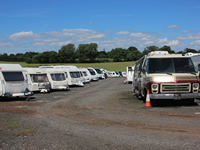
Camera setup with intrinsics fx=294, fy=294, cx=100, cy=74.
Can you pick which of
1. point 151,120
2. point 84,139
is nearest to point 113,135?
point 84,139

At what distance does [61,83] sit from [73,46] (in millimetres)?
125815

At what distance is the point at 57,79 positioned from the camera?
2569 centimetres

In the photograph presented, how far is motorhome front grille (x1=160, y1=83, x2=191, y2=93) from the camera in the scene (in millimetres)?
13188

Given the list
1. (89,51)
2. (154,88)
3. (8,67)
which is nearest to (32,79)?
(8,67)

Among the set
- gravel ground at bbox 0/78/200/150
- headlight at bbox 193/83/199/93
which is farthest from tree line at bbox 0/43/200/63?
gravel ground at bbox 0/78/200/150

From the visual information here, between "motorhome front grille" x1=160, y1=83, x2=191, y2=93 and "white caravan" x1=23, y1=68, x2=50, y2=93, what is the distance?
41.0ft

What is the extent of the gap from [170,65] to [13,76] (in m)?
9.57

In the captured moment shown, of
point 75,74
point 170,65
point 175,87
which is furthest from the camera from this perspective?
point 75,74

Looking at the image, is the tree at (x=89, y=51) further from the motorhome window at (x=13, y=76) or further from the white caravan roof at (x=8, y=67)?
the motorhome window at (x=13, y=76)

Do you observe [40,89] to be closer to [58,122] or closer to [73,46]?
[58,122]

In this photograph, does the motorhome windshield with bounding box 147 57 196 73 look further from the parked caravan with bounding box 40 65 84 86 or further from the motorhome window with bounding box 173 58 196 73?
the parked caravan with bounding box 40 65 84 86

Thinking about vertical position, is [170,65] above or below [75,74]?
above

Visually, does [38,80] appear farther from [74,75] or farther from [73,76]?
[74,75]

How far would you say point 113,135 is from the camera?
7680 millimetres
